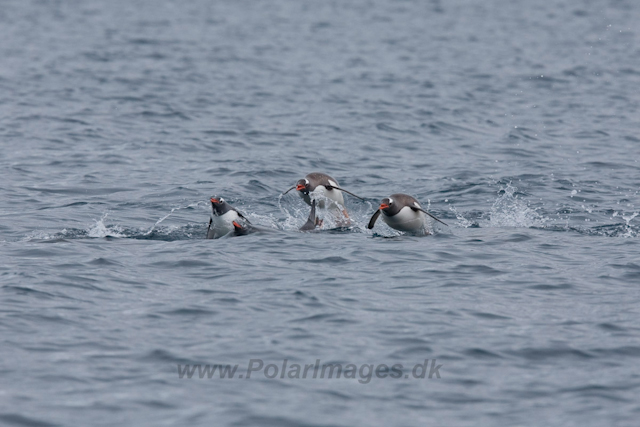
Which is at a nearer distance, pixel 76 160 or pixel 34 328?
pixel 34 328

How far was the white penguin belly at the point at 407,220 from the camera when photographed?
588 inches

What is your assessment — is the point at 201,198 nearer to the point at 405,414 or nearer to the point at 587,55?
the point at 405,414

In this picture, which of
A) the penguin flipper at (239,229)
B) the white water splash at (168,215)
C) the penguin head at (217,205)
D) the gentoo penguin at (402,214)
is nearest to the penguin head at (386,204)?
the gentoo penguin at (402,214)

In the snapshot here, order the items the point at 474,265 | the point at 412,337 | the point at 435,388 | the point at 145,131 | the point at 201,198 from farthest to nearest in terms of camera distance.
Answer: the point at 145,131
the point at 201,198
the point at 474,265
the point at 412,337
the point at 435,388

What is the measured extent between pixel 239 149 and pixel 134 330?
43.1 ft

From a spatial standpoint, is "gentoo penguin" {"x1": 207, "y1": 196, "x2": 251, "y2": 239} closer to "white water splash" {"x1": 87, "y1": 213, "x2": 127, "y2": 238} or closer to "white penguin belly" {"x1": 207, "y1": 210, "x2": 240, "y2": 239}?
"white penguin belly" {"x1": 207, "y1": 210, "x2": 240, "y2": 239}

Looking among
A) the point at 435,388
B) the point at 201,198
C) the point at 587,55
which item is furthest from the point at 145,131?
the point at 587,55

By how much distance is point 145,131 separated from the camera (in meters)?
24.5

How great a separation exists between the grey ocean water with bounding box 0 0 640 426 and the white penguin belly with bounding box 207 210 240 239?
35 centimetres

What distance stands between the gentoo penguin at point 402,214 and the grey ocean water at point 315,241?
23 cm

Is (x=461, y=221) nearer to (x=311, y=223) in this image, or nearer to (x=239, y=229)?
(x=311, y=223)

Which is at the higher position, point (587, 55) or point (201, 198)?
point (587, 55)

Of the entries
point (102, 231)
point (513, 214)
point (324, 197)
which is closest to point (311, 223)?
point (324, 197)

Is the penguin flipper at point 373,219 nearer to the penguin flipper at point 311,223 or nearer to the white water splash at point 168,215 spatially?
the penguin flipper at point 311,223
